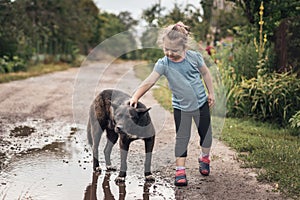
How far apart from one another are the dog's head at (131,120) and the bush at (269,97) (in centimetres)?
379

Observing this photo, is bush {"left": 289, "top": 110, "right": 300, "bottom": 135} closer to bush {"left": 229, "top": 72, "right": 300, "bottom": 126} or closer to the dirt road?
bush {"left": 229, "top": 72, "right": 300, "bottom": 126}

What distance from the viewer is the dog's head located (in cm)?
427

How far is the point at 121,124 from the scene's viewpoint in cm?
429

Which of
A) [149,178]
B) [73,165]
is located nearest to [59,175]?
[73,165]

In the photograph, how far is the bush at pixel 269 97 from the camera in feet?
25.1

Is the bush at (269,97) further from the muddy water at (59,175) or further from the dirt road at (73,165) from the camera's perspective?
the muddy water at (59,175)

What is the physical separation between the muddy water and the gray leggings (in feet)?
1.38

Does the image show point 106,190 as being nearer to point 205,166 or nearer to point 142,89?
point 142,89

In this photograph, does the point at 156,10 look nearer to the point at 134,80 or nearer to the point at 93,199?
the point at 134,80

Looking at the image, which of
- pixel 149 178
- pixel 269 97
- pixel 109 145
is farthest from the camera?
pixel 269 97

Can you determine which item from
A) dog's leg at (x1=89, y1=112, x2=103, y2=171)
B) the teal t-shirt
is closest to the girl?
the teal t-shirt

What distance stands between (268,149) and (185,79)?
6.31 ft

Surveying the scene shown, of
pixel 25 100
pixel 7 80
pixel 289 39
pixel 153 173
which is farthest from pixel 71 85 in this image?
pixel 153 173

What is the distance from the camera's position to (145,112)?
4.29 metres
